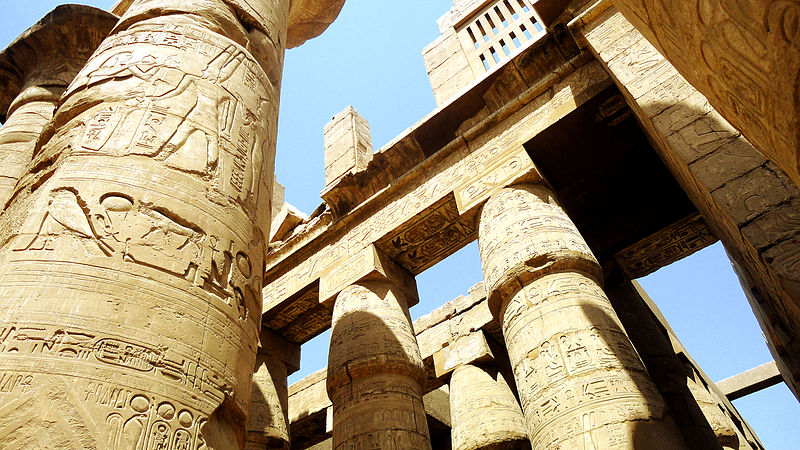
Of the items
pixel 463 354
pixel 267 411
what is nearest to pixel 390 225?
pixel 463 354

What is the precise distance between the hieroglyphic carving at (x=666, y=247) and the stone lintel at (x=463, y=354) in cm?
225

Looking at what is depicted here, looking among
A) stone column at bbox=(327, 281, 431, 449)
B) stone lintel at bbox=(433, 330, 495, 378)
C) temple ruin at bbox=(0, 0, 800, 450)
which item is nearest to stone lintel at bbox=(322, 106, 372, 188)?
temple ruin at bbox=(0, 0, 800, 450)

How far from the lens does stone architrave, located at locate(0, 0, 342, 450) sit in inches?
72.0

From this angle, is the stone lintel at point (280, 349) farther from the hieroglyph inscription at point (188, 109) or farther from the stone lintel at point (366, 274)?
the hieroglyph inscription at point (188, 109)

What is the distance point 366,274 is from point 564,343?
119 inches

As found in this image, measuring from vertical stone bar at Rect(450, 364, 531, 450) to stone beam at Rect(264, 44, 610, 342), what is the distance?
71.4 inches

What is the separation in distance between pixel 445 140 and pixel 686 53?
5.48m

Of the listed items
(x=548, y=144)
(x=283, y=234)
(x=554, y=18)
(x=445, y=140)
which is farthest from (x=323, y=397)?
(x=554, y=18)

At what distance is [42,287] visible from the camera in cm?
205

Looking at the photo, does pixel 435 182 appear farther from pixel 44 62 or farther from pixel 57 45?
pixel 44 62

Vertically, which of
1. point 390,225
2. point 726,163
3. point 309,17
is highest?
point 309,17

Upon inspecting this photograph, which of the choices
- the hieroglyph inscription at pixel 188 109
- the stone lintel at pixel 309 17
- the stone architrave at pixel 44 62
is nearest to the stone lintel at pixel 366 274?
the hieroglyph inscription at pixel 188 109

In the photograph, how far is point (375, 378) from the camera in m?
5.39

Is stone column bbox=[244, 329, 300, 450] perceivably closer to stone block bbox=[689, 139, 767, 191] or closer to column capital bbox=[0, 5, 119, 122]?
column capital bbox=[0, 5, 119, 122]
